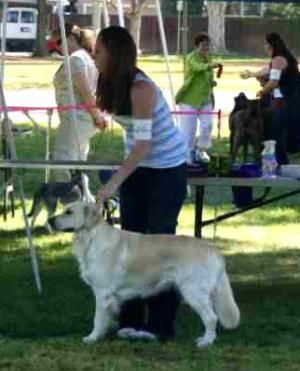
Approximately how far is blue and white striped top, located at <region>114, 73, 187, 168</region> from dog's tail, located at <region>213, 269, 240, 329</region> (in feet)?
2.28

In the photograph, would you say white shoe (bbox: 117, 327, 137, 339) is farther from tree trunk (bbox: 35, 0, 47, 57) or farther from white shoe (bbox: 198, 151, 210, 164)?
tree trunk (bbox: 35, 0, 47, 57)

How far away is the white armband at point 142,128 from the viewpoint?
661 centimetres

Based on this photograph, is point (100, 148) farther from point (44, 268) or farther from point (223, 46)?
point (223, 46)

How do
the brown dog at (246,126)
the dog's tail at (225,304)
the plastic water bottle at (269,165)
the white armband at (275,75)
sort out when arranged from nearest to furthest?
the dog's tail at (225,304), the plastic water bottle at (269,165), the brown dog at (246,126), the white armband at (275,75)

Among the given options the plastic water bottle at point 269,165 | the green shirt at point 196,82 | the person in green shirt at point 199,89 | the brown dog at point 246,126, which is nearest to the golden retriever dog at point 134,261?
the plastic water bottle at point 269,165

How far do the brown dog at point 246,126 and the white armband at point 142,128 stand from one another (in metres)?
7.31

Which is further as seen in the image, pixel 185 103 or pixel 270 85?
pixel 185 103

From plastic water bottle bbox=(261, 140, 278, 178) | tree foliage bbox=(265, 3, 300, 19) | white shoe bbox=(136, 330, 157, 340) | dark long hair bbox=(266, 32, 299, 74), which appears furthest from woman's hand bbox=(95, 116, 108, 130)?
tree foliage bbox=(265, 3, 300, 19)

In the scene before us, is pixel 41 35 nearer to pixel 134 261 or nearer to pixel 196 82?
pixel 196 82

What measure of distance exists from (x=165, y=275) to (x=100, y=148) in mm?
11134

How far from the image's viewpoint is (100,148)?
58.3ft

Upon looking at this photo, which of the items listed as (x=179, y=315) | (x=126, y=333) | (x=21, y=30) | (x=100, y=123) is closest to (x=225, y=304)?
(x=126, y=333)

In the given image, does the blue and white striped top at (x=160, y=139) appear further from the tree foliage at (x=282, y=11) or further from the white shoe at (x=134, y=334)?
the tree foliage at (x=282, y=11)

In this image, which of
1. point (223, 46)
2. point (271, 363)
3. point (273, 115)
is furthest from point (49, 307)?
point (223, 46)
